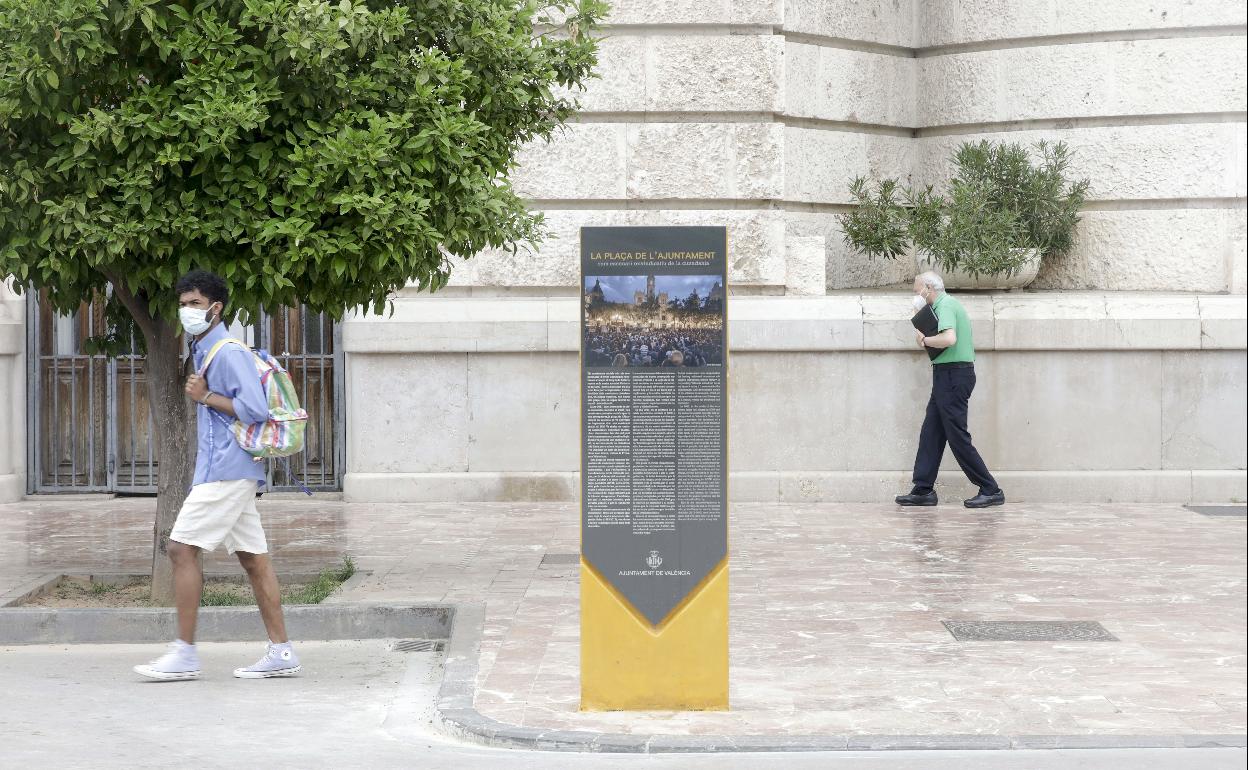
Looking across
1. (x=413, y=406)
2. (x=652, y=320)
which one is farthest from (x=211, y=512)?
(x=413, y=406)

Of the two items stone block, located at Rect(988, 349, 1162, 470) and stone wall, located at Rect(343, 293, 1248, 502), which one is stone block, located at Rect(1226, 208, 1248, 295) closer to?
stone wall, located at Rect(343, 293, 1248, 502)

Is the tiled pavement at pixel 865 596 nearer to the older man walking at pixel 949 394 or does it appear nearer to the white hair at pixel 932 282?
the older man walking at pixel 949 394

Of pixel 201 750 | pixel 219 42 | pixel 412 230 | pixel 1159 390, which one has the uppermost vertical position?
pixel 219 42

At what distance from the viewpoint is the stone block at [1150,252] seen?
14664 millimetres

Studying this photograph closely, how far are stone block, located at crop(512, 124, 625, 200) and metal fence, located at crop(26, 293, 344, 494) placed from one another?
224cm

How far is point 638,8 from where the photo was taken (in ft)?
46.7

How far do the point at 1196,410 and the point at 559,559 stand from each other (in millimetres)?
5997

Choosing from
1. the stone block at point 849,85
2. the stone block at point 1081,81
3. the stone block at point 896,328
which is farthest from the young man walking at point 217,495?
the stone block at point 1081,81

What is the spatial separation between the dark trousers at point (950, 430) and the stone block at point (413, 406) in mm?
3848

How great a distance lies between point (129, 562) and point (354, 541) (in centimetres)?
169

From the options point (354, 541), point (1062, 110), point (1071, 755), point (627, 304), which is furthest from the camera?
point (1062, 110)

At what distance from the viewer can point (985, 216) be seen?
14430 millimetres

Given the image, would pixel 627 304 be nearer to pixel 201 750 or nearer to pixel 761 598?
pixel 201 750

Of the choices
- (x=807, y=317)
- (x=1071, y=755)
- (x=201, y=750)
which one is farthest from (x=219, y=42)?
(x=807, y=317)
